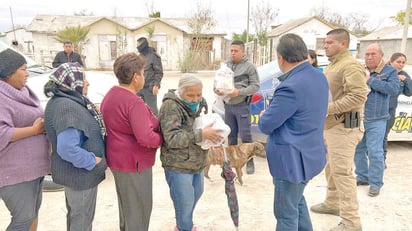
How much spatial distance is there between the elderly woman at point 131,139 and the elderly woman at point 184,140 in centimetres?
12

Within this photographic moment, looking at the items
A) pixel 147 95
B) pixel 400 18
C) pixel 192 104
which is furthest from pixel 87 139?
pixel 400 18

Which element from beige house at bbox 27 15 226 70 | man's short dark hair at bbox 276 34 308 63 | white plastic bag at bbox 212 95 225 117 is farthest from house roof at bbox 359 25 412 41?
man's short dark hair at bbox 276 34 308 63

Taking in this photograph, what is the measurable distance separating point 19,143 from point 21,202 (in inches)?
16.5

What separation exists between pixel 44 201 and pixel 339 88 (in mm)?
3458

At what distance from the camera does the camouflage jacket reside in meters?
2.40

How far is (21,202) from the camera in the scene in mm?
2260

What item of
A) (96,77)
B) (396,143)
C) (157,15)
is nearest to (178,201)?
(96,77)

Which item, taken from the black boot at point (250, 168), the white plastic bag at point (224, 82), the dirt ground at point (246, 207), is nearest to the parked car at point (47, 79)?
the dirt ground at point (246, 207)

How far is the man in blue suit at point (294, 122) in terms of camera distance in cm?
221

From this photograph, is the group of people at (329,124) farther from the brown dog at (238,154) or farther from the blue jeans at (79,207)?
the blue jeans at (79,207)

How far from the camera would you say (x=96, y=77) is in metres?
4.82

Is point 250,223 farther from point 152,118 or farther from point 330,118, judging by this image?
point 152,118

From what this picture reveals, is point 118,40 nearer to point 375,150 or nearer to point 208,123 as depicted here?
point 375,150

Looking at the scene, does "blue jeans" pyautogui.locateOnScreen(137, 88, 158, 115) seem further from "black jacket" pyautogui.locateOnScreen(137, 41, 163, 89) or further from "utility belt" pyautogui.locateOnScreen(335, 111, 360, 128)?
"utility belt" pyautogui.locateOnScreen(335, 111, 360, 128)
